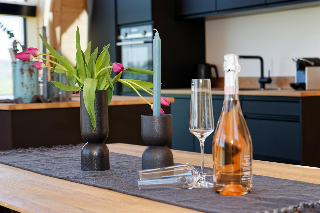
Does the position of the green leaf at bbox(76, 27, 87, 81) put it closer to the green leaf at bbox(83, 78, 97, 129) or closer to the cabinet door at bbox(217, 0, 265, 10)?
the green leaf at bbox(83, 78, 97, 129)

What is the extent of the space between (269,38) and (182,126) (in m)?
1.16

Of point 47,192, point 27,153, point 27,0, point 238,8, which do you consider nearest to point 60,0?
point 27,0

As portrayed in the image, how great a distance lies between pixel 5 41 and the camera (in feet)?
17.6

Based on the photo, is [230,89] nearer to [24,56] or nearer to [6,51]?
[24,56]

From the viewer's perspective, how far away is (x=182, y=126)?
4.41 metres

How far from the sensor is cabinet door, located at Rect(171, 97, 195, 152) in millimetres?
4340

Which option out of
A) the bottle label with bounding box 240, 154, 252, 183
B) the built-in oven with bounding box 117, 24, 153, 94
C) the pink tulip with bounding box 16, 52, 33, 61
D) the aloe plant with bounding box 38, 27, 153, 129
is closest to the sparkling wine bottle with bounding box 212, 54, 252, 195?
the bottle label with bounding box 240, 154, 252, 183

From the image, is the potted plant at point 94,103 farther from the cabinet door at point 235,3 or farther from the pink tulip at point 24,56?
the cabinet door at point 235,3

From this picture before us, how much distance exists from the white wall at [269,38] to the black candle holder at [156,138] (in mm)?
3390

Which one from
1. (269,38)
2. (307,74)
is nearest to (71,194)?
(307,74)

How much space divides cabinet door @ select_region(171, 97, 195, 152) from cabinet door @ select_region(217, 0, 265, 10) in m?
0.90

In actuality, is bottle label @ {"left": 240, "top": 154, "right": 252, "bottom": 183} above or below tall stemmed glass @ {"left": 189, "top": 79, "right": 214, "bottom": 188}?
below

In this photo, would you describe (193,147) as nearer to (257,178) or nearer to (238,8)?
(238,8)

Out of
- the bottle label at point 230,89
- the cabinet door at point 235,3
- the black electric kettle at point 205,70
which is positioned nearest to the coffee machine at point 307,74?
the cabinet door at point 235,3
